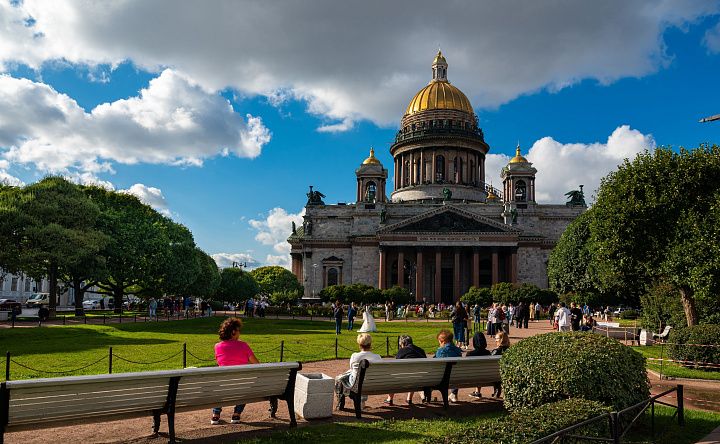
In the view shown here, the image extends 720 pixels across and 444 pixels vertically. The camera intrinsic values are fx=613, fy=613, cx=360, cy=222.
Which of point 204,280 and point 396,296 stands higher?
point 204,280

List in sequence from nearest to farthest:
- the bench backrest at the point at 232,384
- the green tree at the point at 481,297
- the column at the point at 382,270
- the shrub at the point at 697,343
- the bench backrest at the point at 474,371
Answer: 1. the bench backrest at the point at 232,384
2. the bench backrest at the point at 474,371
3. the shrub at the point at 697,343
4. the green tree at the point at 481,297
5. the column at the point at 382,270

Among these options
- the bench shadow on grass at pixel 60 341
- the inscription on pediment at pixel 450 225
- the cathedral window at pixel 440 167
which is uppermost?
the cathedral window at pixel 440 167

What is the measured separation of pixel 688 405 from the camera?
12555mm

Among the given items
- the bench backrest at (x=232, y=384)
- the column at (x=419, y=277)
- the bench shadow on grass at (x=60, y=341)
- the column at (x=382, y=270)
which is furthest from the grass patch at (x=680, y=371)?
the column at (x=382, y=270)

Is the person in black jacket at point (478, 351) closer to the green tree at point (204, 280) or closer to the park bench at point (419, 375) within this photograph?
the park bench at point (419, 375)

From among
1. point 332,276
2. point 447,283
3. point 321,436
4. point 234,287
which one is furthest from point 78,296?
point 447,283

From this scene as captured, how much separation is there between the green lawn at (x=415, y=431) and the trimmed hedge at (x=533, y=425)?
907 mm

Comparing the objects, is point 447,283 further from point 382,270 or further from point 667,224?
point 667,224

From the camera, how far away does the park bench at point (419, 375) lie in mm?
10539

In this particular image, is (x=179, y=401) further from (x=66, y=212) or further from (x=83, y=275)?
(x=83, y=275)

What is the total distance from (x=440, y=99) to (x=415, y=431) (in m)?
84.1

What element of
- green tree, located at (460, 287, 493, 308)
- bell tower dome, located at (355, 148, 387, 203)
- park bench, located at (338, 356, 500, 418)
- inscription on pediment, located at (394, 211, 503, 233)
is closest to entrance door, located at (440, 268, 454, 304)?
inscription on pediment, located at (394, 211, 503, 233)

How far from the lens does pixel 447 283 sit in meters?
78.8

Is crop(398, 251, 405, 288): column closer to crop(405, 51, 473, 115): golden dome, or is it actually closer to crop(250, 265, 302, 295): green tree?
crop(250, 265, 302, 295): green tree
